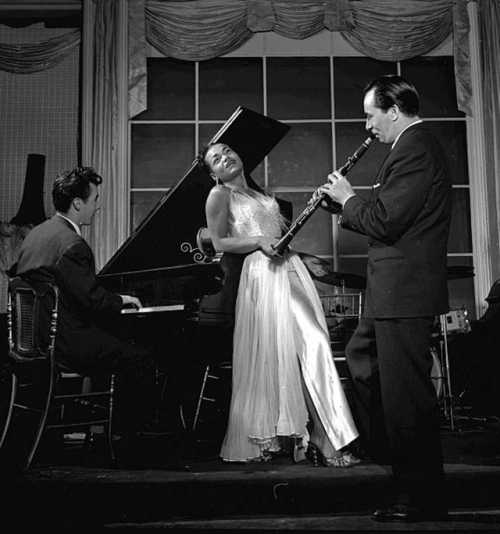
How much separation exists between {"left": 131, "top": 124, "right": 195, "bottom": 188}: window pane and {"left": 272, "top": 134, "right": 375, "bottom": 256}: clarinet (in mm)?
2749

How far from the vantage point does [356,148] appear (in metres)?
5.98

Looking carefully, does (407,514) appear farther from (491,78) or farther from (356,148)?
(491,78)

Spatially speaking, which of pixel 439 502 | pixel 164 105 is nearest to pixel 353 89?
pixel 164 105

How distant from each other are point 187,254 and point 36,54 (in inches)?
117

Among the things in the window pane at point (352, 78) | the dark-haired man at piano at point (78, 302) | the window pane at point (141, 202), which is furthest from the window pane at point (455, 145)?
the dark-haired man at piano at point (78, 302)

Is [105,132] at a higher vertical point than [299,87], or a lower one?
lower

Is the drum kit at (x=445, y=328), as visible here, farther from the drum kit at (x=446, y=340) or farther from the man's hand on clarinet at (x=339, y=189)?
the man's hand on clarinet at (x=339, y=189)

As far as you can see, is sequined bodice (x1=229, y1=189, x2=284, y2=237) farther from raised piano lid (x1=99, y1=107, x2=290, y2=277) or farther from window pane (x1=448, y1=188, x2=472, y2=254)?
window pane (x1=448, y1=188, x2=472, y2=254)

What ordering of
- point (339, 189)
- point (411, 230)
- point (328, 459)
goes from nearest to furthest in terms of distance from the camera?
point (411, 230), point (339, 189), point (328, 459)

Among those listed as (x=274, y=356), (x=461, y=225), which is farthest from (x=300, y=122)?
(x=274, y=356)

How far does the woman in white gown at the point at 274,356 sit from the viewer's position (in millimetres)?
3244

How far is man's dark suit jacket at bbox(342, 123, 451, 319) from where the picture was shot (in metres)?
2.52

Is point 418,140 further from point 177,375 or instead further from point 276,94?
point 276,94

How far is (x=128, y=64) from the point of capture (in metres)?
5.88
